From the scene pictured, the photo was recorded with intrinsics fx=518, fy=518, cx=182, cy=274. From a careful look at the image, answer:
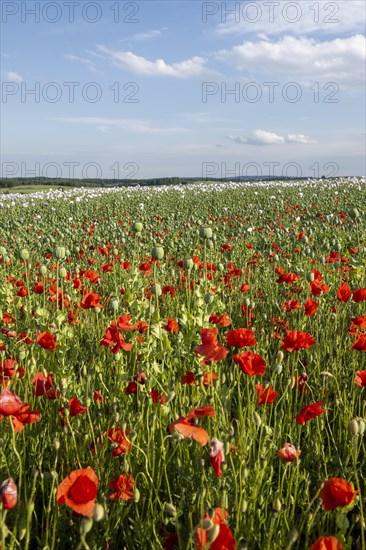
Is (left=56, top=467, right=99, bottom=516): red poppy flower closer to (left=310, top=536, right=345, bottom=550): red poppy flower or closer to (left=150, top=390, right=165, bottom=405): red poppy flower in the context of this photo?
(left=310, top=536, right=345, bottom=550): red poppy flower

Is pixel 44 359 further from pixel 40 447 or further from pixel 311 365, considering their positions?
pixel 311 365

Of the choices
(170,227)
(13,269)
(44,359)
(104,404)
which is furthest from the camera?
(170,227)

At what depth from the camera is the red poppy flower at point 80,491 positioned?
4.46ft

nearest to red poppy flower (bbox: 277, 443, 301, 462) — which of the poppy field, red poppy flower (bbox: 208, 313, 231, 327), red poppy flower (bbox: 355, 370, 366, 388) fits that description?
the poppy field

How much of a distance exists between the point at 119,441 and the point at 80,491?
563 mm

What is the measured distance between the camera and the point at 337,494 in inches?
55.9

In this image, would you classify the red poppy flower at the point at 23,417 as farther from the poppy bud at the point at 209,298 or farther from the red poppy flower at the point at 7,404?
the poppy bud at the point at 209,298

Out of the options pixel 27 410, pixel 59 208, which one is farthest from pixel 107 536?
pixel 59 208

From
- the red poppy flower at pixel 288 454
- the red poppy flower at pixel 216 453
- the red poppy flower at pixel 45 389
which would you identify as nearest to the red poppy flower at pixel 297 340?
the red poppy flower at pixel 288 454

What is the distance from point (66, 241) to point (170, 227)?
2.71m

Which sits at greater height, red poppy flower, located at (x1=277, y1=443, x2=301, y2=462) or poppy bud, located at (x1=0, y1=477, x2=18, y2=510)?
poppy bud, located at (x1=0, y1=477, x2=18, y2=510)

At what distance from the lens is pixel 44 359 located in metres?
2.99

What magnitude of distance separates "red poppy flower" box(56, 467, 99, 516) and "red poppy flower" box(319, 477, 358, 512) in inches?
25.1

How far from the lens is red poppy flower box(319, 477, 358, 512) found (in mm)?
1411
